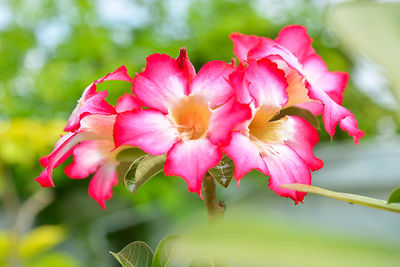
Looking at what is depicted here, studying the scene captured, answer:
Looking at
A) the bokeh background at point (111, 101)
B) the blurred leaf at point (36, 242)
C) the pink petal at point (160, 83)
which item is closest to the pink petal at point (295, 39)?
the pink petal at point (160, 83)

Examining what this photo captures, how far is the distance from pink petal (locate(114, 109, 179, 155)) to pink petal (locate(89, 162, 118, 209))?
0.32ft

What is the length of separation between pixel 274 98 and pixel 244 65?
0.03 metres

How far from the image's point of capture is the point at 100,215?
1.81 m

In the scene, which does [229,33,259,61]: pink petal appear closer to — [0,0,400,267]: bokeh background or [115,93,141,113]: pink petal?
[115,93,141,113]: pink petal

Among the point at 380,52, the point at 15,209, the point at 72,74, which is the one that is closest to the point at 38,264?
the point at 15,209

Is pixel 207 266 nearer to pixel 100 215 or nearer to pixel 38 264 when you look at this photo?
pixel 38 264

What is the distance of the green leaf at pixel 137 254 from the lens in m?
0.28

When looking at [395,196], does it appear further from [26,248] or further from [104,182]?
[26,248]

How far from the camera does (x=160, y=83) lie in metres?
0.28

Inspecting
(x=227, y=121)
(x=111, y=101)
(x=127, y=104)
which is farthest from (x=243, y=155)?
(x=111, y=101)

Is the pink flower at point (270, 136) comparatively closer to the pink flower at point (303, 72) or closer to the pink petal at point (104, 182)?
the pink flower at point (303, 72)

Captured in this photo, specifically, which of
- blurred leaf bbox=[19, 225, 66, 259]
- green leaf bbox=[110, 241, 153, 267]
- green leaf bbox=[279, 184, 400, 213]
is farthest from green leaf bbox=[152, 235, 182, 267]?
blurred leaf bbox=[19, 225, 66, 259]

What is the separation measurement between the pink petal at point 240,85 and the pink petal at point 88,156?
12 cm

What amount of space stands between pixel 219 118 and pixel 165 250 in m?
0.10
